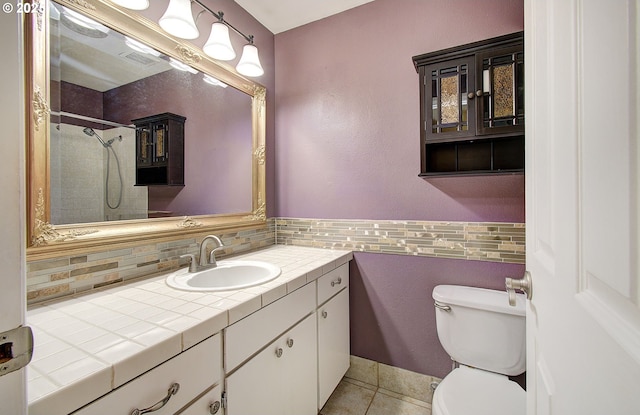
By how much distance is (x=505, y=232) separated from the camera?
1452mm

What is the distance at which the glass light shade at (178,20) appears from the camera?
126cm

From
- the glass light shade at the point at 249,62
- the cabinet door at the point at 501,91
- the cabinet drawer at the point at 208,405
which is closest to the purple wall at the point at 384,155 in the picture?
the cabinet door at the point at 501,91

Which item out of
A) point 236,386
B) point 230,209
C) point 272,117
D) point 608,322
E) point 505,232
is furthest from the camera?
point 272,117

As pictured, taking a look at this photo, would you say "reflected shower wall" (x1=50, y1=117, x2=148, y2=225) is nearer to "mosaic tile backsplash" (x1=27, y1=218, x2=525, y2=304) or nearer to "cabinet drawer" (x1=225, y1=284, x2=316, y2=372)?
"mosaic tile backsplash" (x1=27, y1=218, x2=525, y2=304)

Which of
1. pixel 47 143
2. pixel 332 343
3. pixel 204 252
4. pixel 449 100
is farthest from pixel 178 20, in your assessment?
pixel 332 343

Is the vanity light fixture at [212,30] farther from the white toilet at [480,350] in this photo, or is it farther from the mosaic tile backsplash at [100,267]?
the white toilet at [480,350]

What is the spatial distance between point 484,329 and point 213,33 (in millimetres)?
2042

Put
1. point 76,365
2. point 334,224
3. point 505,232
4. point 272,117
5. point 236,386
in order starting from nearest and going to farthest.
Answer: point 76,365 → point 236,386 → point 505,232 → point 334,224 → point 272,117

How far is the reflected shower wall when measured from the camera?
39.6 inches

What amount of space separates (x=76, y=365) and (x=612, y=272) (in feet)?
3.17

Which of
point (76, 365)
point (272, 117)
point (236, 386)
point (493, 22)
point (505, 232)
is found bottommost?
point (236, 386)

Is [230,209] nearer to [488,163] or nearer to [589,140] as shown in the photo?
[488,163]

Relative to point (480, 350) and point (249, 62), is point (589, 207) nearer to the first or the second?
point (480, 350)

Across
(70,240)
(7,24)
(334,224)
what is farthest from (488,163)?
(70,240)
